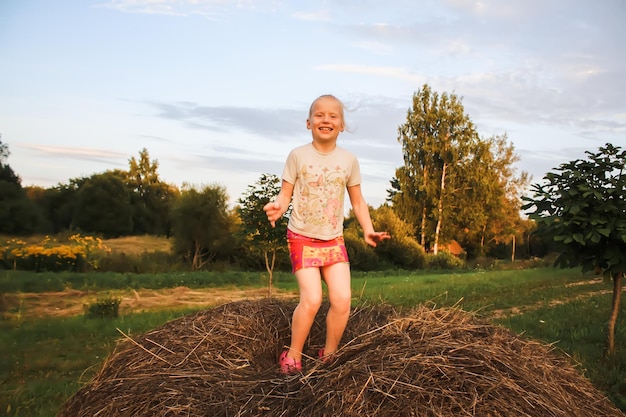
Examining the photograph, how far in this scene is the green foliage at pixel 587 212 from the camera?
722 cm

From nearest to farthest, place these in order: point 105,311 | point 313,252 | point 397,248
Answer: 1. point 313,252
2. point 105,311
3. point 397,248

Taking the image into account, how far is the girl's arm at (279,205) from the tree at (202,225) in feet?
75.7

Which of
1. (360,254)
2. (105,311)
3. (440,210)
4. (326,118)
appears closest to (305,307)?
(326,118)

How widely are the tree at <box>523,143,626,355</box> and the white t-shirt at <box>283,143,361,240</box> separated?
13.2 feet

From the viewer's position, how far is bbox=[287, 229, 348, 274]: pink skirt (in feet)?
13.2

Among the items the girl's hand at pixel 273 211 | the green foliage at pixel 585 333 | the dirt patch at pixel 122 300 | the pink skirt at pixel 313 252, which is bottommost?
the dirt patch at pixel 122 300

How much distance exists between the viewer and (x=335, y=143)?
434 centimetres

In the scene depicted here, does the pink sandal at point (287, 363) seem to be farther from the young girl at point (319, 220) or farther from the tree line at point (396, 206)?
the tree line at point (396, 206)

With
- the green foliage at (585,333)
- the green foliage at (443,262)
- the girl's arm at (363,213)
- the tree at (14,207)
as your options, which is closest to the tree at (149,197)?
the tree at (14,207)

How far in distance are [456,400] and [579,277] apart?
23.0 metres

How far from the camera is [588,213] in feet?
24.5

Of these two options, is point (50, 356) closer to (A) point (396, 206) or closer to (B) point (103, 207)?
(B) point (103, 207)

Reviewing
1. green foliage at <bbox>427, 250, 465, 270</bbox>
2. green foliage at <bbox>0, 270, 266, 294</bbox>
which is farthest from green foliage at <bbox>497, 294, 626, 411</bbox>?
green foliage at <bbox>427, 250, 465, 270</bbox>

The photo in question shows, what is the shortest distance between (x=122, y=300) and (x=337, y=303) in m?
12.3
